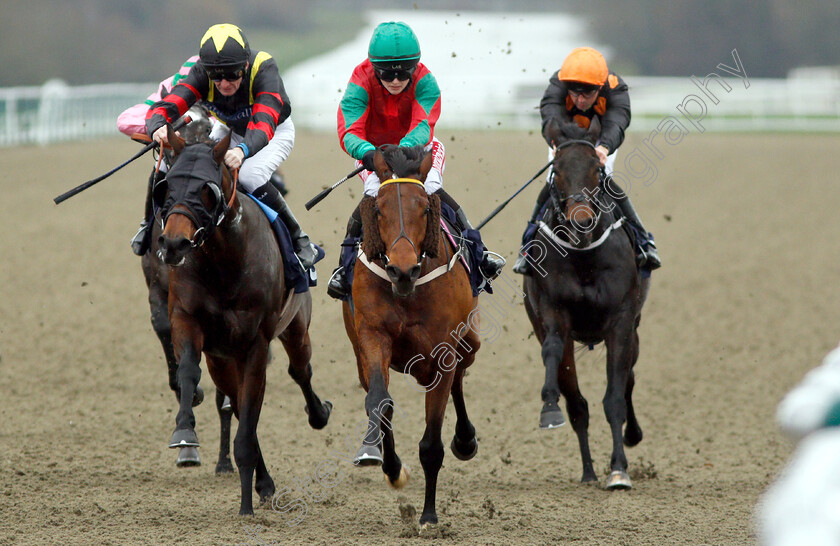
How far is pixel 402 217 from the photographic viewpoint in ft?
15.3

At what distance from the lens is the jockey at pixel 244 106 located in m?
5.53

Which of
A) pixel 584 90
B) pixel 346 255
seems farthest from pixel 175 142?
pixel 584 90

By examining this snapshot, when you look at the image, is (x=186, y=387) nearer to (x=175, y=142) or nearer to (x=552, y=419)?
(x=175, y=142)

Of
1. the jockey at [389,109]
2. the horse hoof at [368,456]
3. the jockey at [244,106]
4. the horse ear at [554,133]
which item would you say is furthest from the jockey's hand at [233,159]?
the horse ear at [554,133]

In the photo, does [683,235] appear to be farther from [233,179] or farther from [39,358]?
[233,179]

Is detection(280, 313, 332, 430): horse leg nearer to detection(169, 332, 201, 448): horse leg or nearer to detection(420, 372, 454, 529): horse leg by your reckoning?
detection(169, 332, 201, 448): horse leg

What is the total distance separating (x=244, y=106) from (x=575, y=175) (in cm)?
194

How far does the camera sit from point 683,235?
15.7 m

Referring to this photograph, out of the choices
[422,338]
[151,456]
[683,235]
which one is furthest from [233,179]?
[683,235]

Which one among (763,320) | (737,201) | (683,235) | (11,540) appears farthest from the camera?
(737,201)

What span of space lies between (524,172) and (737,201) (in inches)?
158

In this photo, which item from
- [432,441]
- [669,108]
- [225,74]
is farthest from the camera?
[669,108]

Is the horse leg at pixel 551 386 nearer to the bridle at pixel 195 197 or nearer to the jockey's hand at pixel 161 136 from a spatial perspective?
the bridle at pixel 195 197

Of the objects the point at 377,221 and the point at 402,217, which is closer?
the point at 402,217
